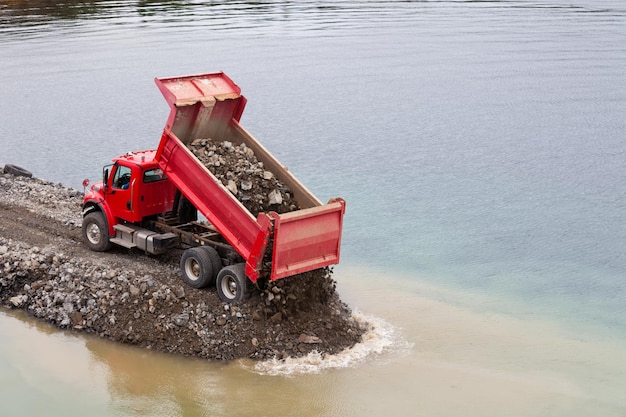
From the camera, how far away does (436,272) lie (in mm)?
17688

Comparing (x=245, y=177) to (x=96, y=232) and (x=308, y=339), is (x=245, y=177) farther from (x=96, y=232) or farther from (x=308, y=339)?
(x=96, y=232)

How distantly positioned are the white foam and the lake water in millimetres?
37

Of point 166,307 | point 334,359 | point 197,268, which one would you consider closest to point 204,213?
point 197,268

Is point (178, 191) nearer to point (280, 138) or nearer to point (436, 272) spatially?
point (436, 272)

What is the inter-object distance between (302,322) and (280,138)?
13909 millimetres

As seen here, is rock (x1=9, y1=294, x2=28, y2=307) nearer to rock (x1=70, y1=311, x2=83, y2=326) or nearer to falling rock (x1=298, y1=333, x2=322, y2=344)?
rock (x1=70, y1=311, x2=83, y2=326)

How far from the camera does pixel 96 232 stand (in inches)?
664

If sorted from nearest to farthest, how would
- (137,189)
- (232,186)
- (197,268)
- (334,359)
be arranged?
(334,359)
(232,186)
(197,268)
(137,189)

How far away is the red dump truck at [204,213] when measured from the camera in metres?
13.5

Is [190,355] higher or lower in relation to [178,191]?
lower

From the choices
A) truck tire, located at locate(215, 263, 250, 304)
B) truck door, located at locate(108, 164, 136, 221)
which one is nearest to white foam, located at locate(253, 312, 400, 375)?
truck tire, located at locate(215, 263, 250, 304)

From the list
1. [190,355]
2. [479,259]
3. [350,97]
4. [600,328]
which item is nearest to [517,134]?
[350,97]

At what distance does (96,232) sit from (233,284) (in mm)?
4103

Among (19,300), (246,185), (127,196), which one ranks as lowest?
(19,300)
